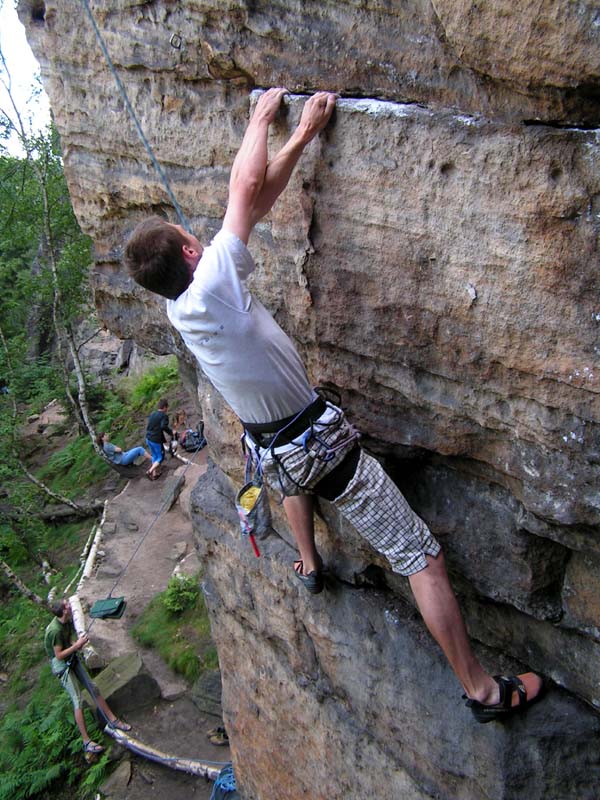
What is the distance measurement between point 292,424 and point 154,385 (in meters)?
17.2

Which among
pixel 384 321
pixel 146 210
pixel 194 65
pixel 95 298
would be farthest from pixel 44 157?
pixel 384 321

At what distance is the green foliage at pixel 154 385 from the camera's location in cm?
2008

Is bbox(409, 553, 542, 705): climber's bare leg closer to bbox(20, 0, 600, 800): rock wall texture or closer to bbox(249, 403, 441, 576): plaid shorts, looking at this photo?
bbox(249, 403, 441, 576): plaid shorts

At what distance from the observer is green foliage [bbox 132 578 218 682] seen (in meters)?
10.0

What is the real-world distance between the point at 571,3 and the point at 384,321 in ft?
4.99

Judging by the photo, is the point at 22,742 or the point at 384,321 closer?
the point at 384,321

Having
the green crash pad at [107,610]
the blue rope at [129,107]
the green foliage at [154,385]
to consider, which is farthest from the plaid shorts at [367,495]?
the green foliage at [154,385]

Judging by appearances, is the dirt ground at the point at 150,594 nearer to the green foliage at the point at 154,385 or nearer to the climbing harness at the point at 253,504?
the green foliage at the point at 154,385

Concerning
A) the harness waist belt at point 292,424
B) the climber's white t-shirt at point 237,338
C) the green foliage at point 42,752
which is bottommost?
the green foliage at point 42,752

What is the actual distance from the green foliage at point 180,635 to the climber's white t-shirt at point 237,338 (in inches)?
284

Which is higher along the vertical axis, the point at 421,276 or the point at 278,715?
the point at 421,276

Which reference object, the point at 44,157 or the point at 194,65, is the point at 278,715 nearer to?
the point at 194,65

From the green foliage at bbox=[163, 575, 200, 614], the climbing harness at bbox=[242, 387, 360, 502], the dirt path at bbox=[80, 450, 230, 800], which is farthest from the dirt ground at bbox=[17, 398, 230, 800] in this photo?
the climbing harness at bbox=[242, 387, 360, 502]

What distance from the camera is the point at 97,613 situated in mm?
8203
